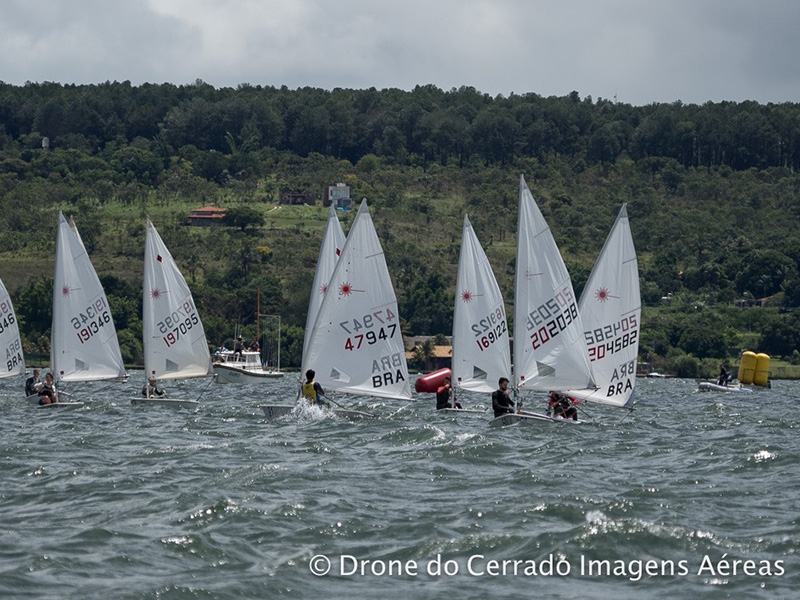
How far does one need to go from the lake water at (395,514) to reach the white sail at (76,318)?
8.75 meters

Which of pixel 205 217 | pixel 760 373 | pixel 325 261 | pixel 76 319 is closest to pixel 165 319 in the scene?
pixel 76 319

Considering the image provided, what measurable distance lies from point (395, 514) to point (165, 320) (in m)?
24.7

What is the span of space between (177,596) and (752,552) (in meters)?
7.23

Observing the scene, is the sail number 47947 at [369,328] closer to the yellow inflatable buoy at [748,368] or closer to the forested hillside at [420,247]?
the yellow inflatable buoy at [748,368]

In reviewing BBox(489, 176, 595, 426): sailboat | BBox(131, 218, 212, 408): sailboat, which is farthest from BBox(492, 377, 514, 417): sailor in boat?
BBox(131, 218, 212, 408): sailboat

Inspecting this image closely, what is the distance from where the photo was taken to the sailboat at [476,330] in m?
35.3

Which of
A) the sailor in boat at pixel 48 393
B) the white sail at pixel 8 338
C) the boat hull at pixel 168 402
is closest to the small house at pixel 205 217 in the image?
the white sail at pixel 8 338

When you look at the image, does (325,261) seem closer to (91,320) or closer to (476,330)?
(91,320)

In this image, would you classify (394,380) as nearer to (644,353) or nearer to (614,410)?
(614,410)

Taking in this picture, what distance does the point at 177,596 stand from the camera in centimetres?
1617

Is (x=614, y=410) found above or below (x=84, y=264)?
below

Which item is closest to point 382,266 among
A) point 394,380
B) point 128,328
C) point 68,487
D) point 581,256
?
point 394,380

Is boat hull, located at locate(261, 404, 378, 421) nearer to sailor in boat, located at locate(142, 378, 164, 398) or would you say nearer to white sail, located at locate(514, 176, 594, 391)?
white sail, located at locate(514, 176, 594, 391)

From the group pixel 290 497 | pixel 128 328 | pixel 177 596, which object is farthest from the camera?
pixel 128 328
